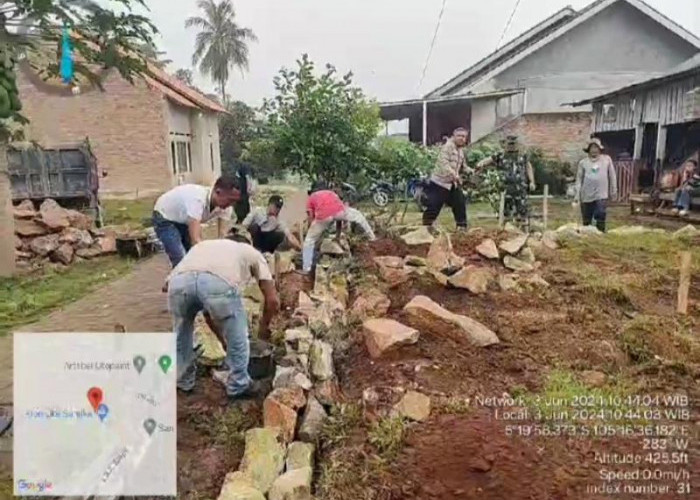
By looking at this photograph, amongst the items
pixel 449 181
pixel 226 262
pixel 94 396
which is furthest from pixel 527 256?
pixel 94 396

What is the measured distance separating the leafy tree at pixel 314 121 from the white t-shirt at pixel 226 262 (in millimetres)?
5201

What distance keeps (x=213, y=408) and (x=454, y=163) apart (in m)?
4.93

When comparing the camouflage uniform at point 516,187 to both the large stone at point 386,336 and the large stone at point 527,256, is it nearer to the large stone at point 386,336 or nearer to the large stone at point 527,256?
the large stone at point 527,256

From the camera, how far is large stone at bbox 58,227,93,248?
10.1 meters

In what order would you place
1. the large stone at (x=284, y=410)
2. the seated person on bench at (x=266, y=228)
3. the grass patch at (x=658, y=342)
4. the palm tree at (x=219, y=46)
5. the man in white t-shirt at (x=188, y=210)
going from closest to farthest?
the large stone at (x=284, y=410) → the grass patch at (x=658, y=342) → the man in white t-shirt at (x=188, y=210) → the seated person on bench at (x=266, y=228) → the palm tree at (x=219, y=46)

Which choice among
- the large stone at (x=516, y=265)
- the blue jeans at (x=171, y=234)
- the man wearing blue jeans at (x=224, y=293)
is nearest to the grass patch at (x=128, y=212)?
the blue jeans at (x=171, y=234)

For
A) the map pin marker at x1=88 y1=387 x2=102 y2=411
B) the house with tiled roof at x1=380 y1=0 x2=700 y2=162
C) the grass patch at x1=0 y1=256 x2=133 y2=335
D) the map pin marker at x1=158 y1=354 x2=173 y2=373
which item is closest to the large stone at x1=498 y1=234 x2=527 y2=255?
the grass patch at x1=0 y1=256 x2=133 y2=335

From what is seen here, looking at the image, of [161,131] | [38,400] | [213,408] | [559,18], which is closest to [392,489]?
[38,400]

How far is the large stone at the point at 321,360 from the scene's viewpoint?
12.4 feet

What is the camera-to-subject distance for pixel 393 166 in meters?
16.4

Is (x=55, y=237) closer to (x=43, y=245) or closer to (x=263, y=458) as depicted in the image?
(x=43, y=245)

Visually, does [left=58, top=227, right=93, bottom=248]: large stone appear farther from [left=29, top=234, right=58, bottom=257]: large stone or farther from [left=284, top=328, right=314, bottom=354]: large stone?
[left=284, top=328, right=314, bottom=354]: large stone

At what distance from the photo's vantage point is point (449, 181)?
8.10 metres

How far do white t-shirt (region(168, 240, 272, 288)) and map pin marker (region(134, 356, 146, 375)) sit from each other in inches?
69.5
